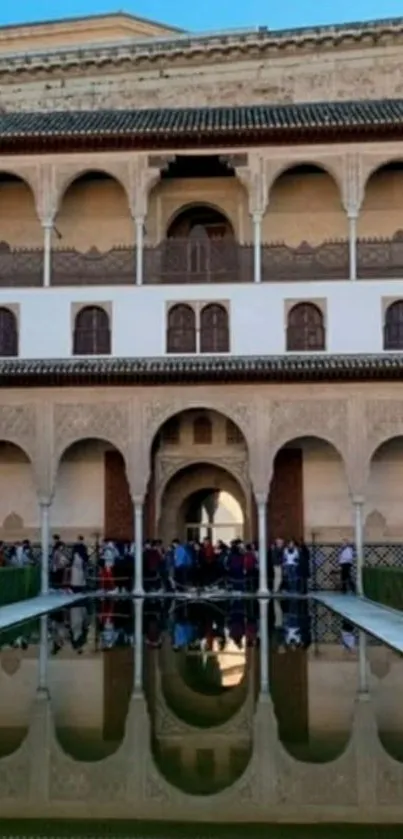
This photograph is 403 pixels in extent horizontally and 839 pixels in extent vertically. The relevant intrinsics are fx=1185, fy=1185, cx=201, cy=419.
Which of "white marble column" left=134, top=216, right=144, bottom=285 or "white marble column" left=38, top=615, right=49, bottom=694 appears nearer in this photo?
"white marble column" left=38, top=615, right=49, bottom=694

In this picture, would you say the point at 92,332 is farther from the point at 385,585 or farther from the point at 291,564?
the point at 385,585

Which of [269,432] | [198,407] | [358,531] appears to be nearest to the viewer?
[358,531]

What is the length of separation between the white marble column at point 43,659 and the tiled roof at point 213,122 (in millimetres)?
10241

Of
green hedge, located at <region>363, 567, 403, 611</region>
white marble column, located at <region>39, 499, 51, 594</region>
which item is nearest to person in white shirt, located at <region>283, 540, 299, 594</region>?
green hedge, located at <region>363, 567, 403, 611</region>

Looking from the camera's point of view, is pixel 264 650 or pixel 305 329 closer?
pixel 264 650

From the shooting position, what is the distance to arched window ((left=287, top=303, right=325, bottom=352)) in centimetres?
2152

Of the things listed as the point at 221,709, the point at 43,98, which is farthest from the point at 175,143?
the point at 221,709

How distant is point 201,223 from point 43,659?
1510 centimetres

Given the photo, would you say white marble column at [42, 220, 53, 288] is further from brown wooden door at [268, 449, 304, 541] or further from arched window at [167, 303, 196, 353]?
brown wooden door at [268, 449, 304, 541]

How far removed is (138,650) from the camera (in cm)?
1157

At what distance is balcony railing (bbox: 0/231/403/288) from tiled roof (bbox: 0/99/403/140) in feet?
6.92

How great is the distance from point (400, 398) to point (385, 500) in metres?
2.49

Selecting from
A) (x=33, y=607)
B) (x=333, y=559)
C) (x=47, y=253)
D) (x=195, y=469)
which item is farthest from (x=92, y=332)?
(x=33, y=607)

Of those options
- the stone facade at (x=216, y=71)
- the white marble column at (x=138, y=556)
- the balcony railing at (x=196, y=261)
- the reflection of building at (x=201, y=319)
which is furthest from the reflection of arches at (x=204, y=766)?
the stone facade at (x=216, y=71)
